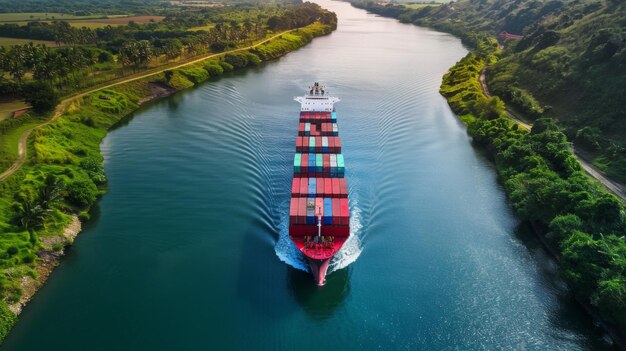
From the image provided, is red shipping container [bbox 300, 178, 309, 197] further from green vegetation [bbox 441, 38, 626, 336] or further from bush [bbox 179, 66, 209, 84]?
bush [bbox 179, 66, 209, 84]

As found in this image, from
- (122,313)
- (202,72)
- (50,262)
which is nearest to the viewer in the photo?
(122,313)

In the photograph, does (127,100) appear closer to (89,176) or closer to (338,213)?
(89,176)

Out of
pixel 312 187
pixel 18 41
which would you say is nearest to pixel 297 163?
pixel 312 187

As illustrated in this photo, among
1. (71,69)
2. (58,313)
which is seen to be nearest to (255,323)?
(58,313)

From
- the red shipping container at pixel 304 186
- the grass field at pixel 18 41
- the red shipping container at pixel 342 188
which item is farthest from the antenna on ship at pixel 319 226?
the grass field at pixel 18 41

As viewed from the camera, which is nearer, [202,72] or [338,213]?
[338,213]

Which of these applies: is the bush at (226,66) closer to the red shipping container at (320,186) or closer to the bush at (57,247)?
the red shipping container at (320,186)
